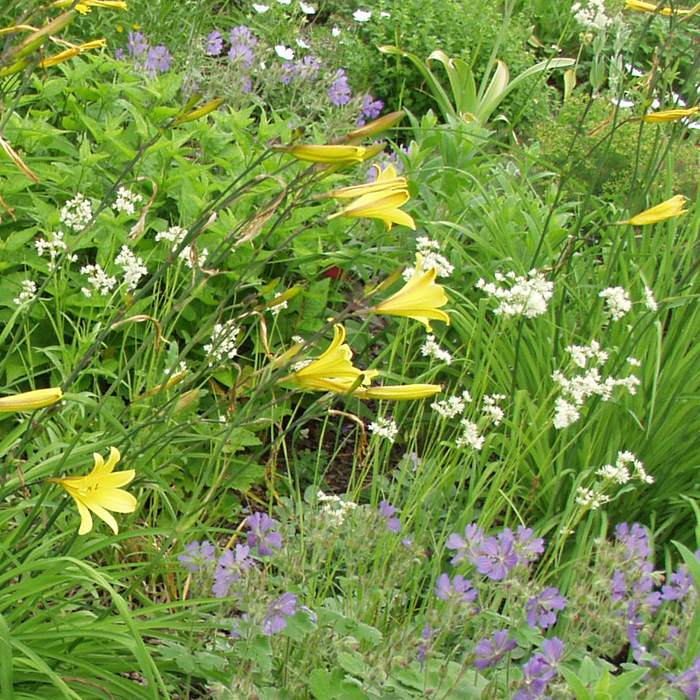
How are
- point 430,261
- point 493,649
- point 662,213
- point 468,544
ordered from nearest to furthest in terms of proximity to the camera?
1. point 493,649
2. point 468,544
3. point 662,213
4. point 430,261

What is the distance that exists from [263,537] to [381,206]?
741 millimetres

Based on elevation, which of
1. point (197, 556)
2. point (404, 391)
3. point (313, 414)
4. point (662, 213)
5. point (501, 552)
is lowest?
point (197, 556)

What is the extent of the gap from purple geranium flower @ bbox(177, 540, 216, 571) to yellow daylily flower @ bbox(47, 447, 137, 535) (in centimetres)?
38

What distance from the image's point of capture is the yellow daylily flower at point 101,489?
4.60 feet

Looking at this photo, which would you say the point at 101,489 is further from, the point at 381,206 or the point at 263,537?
the point at 381,206

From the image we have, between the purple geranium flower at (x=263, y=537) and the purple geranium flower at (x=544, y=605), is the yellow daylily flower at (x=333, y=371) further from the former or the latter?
the purple geranium flower at (x=544, y=605)

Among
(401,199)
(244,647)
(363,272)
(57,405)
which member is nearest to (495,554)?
(244,647)

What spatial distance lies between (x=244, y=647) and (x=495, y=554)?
522mm

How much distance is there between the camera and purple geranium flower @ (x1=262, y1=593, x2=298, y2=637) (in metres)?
1.66

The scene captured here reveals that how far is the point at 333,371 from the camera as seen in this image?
150cm

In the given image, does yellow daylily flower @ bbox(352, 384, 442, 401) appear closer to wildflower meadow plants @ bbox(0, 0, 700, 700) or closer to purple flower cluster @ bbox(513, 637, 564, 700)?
wildflower meadow plants @ bbox(0, 0, 700, 700)

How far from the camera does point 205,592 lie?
1786mm

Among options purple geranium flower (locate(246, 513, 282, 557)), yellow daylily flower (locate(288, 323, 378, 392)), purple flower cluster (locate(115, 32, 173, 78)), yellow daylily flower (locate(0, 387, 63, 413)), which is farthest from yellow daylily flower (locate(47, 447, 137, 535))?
purple flower cluster (locate(115, 32, 173, 78))

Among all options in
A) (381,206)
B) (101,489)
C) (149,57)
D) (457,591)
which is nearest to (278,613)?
(457,591)
